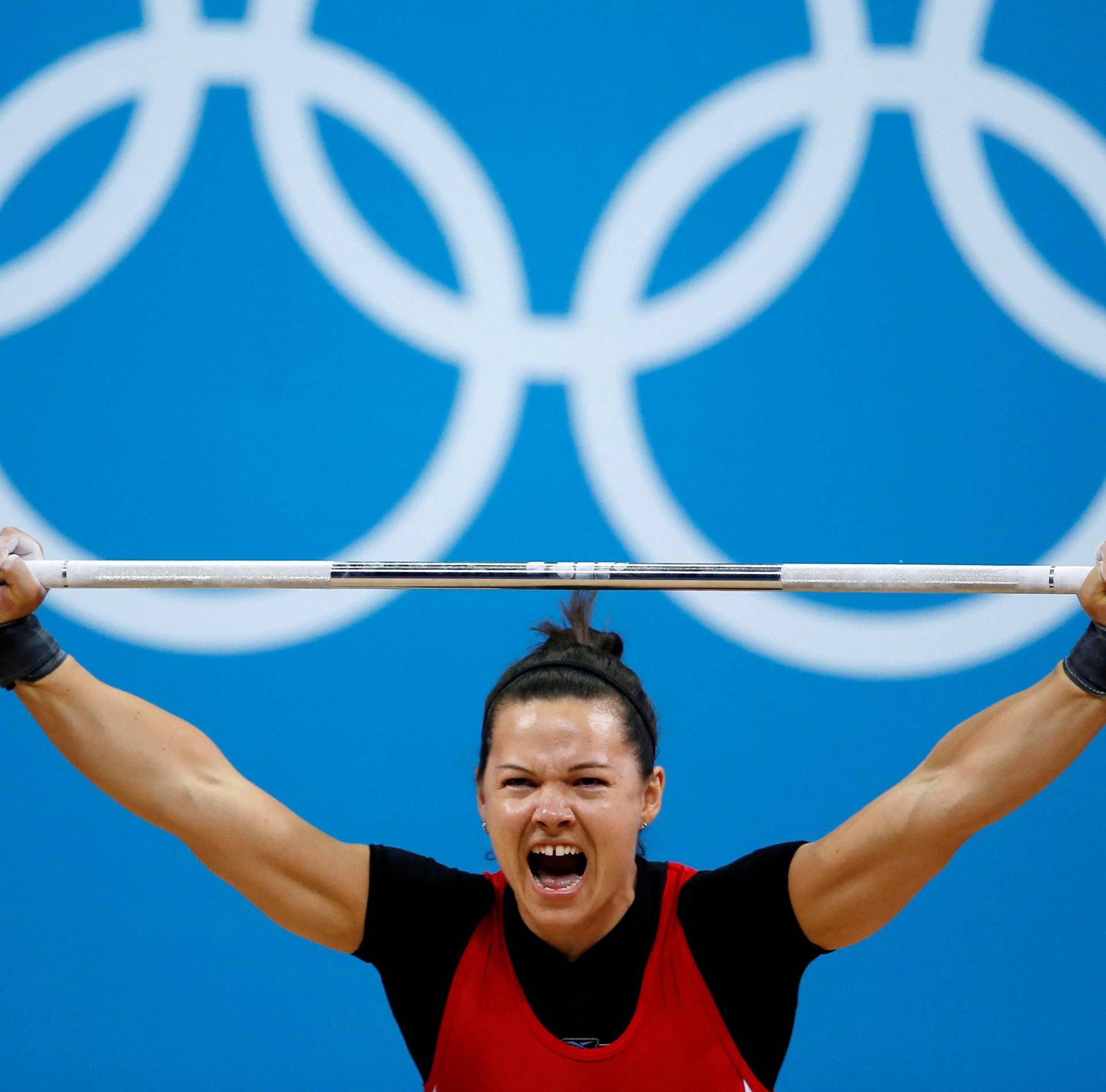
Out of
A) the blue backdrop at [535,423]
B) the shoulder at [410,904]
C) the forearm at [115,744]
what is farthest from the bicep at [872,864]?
the blue backdrop at [535,423]

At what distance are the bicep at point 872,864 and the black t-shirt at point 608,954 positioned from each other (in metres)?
0.03

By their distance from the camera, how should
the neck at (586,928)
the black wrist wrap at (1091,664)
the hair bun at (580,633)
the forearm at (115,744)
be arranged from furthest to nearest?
the hair bun at (580,633) → the neck at (586,928) → the forearm at (115,744) → the black wrist wrap at (1091,664)

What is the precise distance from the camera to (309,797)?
2305 mm

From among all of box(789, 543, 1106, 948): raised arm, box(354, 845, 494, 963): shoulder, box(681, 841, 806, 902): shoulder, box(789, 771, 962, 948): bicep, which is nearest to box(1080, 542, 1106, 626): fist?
box(789, 543, 1106, 948): raised arm

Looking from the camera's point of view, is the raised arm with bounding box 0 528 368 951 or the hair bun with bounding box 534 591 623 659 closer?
the raised arm with bounding box 0 528 368 951

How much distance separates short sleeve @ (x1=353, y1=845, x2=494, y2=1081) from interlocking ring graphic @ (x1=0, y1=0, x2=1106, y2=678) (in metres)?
0.83

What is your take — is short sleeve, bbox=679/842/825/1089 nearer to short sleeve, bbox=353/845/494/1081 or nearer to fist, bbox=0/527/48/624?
short sleeve, bbox=353/845/494/1081

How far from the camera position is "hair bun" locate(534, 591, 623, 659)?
1659mm

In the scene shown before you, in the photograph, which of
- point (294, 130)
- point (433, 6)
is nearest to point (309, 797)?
point (294, 130)

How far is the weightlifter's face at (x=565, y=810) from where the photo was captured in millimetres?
1500

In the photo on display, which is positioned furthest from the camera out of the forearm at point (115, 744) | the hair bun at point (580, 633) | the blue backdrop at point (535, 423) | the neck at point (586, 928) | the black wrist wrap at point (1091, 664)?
the blue backdrop at point (535, 423)

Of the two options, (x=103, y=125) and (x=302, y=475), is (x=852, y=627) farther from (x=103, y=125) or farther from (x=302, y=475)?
(x=103, y=125)

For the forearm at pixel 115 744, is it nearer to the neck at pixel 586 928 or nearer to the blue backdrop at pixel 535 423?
the neck at pixel 586 928

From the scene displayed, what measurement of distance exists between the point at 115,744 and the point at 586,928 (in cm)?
57
